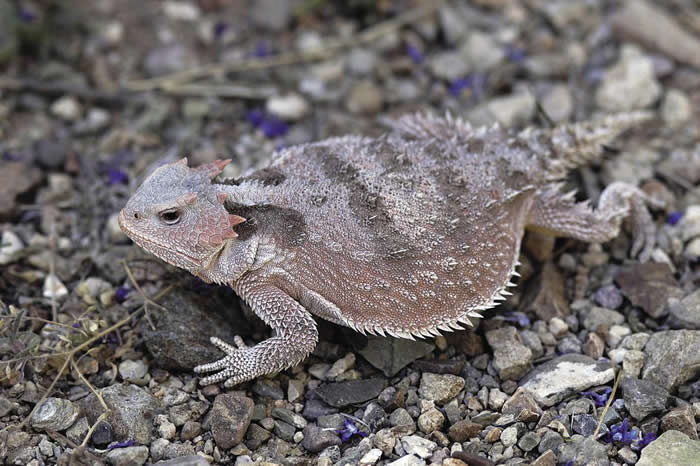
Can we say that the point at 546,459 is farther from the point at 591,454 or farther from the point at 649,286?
the point at 649,286

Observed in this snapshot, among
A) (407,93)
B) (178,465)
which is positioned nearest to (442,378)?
(178,465)

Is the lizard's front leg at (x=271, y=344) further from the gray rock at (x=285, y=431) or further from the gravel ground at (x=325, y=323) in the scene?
the gray rock at (x=285, y=431)

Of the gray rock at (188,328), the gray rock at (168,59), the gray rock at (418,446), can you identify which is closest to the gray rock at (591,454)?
the gray rock at (418,446)

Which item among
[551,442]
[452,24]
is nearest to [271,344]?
[551,442]

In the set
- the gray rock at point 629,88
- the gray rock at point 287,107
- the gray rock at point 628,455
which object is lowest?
the gray rock at point 628,455

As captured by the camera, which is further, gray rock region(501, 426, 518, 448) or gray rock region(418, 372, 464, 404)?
gray rock region(418, 372, 464, 404)

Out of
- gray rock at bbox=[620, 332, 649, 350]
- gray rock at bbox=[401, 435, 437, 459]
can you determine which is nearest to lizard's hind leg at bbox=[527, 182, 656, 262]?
gray rock at bbox=[620, 332, 649, 350]

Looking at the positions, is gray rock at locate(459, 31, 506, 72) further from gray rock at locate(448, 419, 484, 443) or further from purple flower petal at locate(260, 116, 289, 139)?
gray rock at locate(448, 419, 484, 443)

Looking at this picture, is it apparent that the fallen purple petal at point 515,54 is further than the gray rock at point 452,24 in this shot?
No
